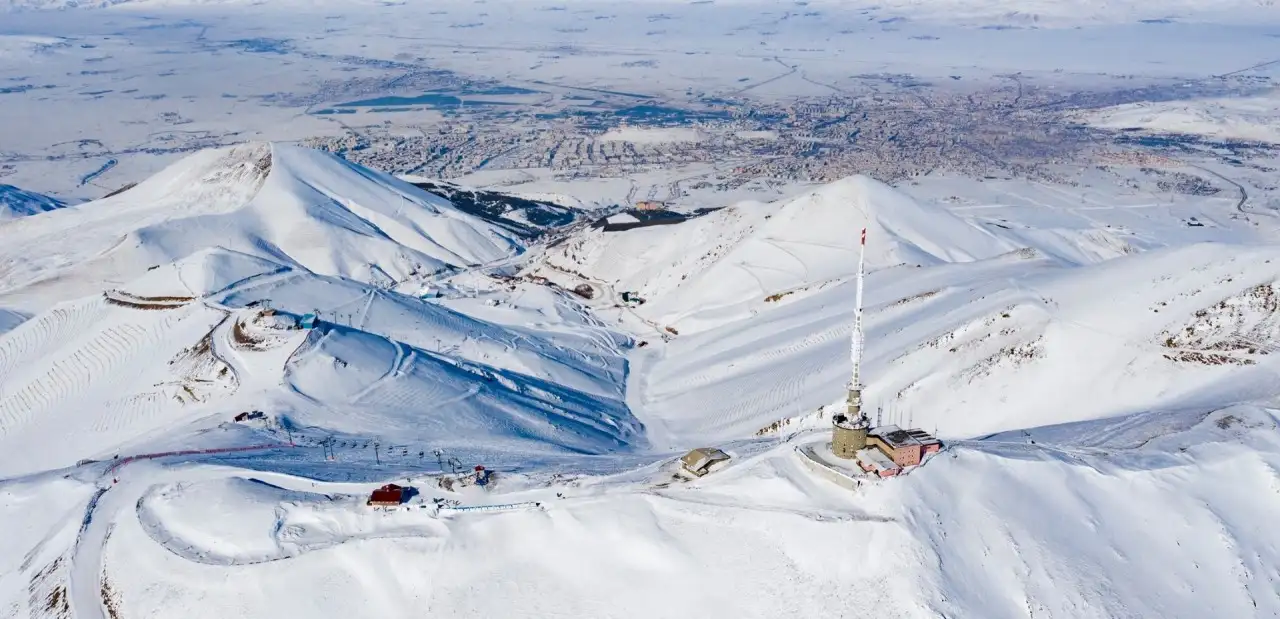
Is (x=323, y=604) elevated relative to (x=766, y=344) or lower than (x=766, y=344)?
elevated

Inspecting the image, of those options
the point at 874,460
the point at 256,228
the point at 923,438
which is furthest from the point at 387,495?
the point at 256,228

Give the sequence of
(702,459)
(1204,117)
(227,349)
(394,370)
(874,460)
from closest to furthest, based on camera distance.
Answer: (874,460) → (702,459) → (394,370) → (227,349) → (1204,117)

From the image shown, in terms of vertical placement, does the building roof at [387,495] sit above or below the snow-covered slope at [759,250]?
above

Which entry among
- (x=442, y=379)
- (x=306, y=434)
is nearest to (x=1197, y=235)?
(x=442, y=379)

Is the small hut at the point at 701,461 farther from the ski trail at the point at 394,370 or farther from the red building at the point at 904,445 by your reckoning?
the ski trail at the point at 394,370

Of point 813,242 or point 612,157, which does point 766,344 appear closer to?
point 813,242

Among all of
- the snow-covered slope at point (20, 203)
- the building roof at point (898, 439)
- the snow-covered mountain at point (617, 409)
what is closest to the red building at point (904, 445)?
the building roof at point (898, 439)

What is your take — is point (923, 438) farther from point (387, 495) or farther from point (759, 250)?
point (759, 250)
